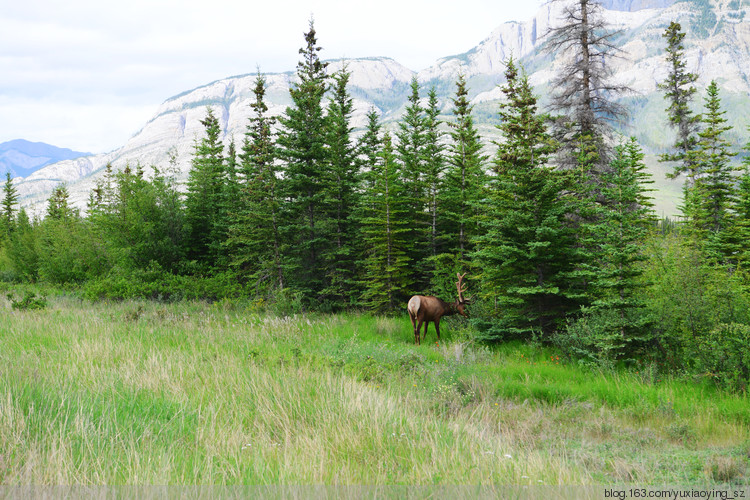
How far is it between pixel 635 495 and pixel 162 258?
23.6 m

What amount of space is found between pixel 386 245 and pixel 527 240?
20.9 ft

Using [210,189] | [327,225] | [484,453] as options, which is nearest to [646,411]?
[484,453]

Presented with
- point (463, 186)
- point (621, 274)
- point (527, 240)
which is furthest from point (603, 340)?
point (463, 186)

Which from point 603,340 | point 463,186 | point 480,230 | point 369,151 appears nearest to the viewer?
point 603,340

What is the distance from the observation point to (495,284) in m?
12.2

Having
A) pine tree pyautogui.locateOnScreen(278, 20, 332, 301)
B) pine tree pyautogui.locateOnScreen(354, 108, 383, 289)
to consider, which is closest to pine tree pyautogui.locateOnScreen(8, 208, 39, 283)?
pine tree pyautogui.locateOnScreen(278, 20, 332, 301)

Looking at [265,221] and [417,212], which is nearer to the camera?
[417,212]

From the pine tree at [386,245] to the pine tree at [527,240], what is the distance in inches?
198

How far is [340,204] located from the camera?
18797 millimetres

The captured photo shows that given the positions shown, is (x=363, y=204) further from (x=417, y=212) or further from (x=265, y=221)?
(x=265, y=221)

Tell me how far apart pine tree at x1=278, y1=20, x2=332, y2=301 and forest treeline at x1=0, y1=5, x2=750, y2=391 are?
11 cm

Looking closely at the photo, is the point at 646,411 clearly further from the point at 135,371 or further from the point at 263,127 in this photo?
the point at 263,127

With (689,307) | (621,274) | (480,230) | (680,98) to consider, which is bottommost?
(689,307)

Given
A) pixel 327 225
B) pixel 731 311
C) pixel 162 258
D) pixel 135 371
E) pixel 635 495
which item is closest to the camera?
pixel 635 495
